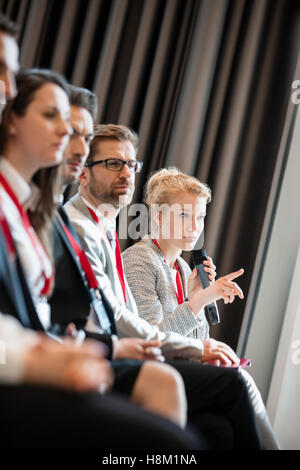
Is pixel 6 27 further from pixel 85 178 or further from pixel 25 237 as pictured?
pixel 85 178

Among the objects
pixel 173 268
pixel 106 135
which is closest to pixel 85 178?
pixel 106 135

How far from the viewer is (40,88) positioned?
114 centimetres

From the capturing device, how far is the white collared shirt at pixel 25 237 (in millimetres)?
1020

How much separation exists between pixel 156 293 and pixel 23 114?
43.5 inches

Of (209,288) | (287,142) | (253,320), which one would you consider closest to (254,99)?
(287,142)

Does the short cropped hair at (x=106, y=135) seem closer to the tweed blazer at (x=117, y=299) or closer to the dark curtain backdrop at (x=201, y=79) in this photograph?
the tweed blazer at (x=117, y=299)

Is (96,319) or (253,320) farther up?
(96,319)

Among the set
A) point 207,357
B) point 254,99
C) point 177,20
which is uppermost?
point 177,20

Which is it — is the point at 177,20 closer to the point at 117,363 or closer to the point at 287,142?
the point at 287,142

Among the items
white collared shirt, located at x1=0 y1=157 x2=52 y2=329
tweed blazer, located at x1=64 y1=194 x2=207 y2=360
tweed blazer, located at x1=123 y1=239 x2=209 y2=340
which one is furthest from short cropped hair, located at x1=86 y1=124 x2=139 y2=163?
white collared shirt, located at x1=0 y1=157 x2=52 y2=329

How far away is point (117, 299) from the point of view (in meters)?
1.70

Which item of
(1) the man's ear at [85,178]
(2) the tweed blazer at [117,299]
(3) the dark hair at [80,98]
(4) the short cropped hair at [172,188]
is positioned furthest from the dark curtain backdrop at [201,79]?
(3) the dark hair at [80,98]
